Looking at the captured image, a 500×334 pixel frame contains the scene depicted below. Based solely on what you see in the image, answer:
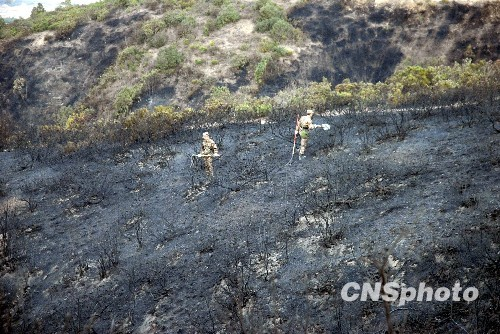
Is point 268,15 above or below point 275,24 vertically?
above

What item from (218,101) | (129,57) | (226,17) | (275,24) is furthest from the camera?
(226,17)

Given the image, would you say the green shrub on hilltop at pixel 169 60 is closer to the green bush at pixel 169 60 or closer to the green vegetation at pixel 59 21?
the green bush at pixel 169 60

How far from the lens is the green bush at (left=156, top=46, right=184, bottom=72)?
77.0 ft

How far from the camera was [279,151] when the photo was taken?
12.0 m

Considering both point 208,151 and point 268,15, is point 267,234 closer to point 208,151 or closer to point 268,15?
point 208,151

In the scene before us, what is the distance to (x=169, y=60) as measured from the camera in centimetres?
2358

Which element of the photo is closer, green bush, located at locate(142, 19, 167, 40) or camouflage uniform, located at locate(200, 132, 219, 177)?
camouflage uniform, located at locate(200, 132, 219, 177)

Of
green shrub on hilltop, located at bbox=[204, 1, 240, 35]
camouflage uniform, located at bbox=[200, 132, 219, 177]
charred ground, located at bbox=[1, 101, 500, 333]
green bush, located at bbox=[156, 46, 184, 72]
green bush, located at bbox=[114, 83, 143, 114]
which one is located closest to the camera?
charred ground, located at bbox=[1, 101, 500, 333]

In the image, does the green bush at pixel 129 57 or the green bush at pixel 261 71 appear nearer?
the green bush at pixel 261 71

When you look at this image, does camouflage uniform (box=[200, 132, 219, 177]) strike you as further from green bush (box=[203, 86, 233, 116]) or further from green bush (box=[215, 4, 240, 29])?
green bush (box=[215, 4, 240, 29])

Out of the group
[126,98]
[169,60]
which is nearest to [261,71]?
[169,60]

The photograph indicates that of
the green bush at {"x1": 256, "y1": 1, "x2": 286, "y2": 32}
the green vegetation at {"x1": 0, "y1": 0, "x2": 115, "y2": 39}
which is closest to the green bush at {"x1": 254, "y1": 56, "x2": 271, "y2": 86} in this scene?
the green bush at {"x1": 256, "y1": 1, "x2": 286, "y2": 32}

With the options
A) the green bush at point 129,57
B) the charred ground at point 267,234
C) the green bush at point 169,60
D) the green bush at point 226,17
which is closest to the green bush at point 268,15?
the green bush at point 226,17

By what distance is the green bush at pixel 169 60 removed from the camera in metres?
23.5
